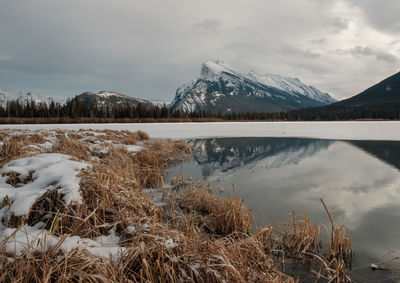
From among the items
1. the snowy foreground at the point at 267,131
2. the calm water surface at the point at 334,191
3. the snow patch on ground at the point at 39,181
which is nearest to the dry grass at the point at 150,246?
the snow patch on ground at the point at 39,181

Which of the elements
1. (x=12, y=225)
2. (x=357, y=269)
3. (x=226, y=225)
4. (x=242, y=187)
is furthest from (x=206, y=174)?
(x=12, y=225)

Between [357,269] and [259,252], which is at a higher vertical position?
[259,252]

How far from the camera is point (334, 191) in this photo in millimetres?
8703

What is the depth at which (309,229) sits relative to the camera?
451 cm

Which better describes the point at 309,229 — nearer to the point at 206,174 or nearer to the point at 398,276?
the point at 398,276

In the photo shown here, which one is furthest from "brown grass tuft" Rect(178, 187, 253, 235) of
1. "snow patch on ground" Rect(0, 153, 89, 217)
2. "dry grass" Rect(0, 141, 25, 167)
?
"dry grass" Rect(0, 141, 25, 167)

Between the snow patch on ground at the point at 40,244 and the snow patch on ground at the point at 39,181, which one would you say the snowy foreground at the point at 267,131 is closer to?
the snow patch on ground at the point at 39,181

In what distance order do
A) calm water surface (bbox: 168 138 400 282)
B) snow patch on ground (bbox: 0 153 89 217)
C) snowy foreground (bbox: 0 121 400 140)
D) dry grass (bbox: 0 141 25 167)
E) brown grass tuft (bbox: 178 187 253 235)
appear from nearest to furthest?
snow patch on ground (bbox: 0 153 89 217) < calm water surface (bbox: 168 138 400 282) < brown grass tuft (bbox: 178 187 253 235) < dry grass (bbox: 0 141 25 167) < snowy foreground (bbox: 0 121 400 140)

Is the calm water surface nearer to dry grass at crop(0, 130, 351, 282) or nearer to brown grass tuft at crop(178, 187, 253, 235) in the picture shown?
brown grass tuft at crop(178, 187, 253, 235)

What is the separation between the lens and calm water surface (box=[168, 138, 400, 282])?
4930 millimetres

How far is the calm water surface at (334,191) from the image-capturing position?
4930 mm

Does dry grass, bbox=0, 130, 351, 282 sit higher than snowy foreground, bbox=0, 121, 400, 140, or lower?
lower

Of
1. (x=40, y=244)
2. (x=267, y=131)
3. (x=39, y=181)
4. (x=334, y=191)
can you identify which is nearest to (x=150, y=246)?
(x=40, y=244)

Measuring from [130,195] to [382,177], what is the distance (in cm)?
1181
